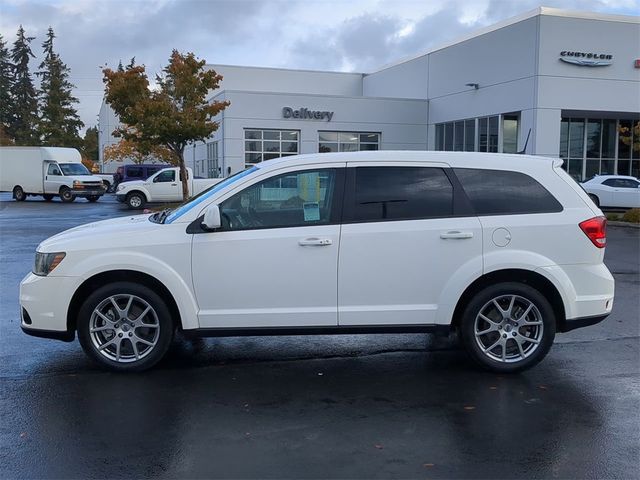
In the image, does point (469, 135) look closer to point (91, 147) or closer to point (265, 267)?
point (265, 267)

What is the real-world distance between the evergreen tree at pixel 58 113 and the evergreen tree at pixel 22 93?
3119mm

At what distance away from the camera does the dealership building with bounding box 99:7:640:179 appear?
28.0m

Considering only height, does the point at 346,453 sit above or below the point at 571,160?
below

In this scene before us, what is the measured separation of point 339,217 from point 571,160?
28.6m

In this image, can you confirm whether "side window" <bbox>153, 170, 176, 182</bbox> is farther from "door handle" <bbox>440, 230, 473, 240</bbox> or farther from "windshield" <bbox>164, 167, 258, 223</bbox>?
"door handle" <bbox>440, 230, 473, 240</bbox>

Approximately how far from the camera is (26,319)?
552 cm

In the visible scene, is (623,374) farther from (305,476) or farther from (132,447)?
(132,447)

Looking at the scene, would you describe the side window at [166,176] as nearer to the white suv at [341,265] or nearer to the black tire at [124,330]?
the white suv at [341,265]

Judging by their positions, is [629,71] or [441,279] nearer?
[441,279]

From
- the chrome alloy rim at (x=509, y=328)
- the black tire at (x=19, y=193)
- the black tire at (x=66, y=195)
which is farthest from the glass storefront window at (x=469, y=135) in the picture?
the chrome alloy rim at (x=509, y=328)

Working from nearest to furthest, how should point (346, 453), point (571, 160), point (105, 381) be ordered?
point (346, 453), point (105, 381), point (571, 160)

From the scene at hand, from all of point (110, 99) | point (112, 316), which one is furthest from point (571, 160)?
point (112, 316)

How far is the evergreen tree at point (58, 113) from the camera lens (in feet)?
240

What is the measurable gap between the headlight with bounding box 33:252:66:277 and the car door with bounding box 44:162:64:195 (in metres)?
31.9
